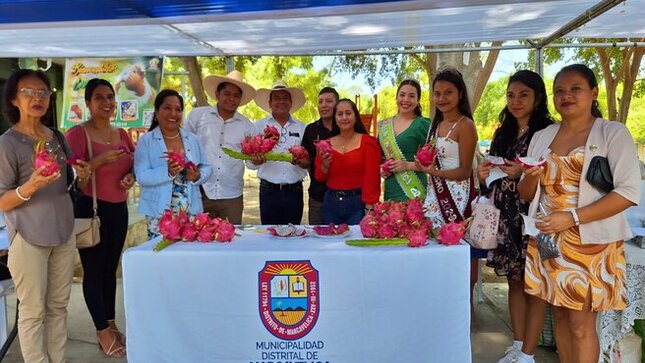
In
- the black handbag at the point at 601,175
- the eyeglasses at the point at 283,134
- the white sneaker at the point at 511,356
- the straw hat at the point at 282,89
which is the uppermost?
the straw hat at the point at 282,89

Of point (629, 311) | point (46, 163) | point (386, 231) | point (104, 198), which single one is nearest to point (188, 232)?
point (46, 163)

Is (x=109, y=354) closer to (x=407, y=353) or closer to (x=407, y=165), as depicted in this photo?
(x=407, y=353)

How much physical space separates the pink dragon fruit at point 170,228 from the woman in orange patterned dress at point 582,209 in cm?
186

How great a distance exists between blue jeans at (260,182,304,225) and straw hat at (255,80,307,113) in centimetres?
84

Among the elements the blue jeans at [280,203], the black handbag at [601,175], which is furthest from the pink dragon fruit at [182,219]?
the black handbag at [601,175]

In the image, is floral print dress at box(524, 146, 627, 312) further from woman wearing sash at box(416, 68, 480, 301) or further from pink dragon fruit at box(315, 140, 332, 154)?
pink dragon fruit at box(315, 140, 332, 154)

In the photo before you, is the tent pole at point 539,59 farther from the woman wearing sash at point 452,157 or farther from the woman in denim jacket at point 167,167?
the woman in denim jacket at point 167,167

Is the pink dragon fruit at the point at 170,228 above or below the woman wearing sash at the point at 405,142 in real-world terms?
below

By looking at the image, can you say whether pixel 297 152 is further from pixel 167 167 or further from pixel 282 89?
pixel 282 89

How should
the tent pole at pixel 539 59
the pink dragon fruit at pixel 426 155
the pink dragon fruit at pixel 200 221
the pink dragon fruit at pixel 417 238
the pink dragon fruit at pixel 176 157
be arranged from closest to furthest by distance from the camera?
1. the pink dragon fruit at pixel 417 238
2. the pink dragon fruit at pixel 200 221
3. the pink dragon fruit at pixel 176 157
4. the pink dragon fruit at pixel 426 155
5. the tent pole at pixel 539 59

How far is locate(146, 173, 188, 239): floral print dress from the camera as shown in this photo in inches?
124

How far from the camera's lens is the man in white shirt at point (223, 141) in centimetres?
397

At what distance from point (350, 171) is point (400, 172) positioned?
372 millimetres

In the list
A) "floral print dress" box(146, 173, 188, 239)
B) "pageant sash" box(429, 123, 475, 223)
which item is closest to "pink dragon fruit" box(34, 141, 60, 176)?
"floral print dress" box(146, 173, 188, 239)
